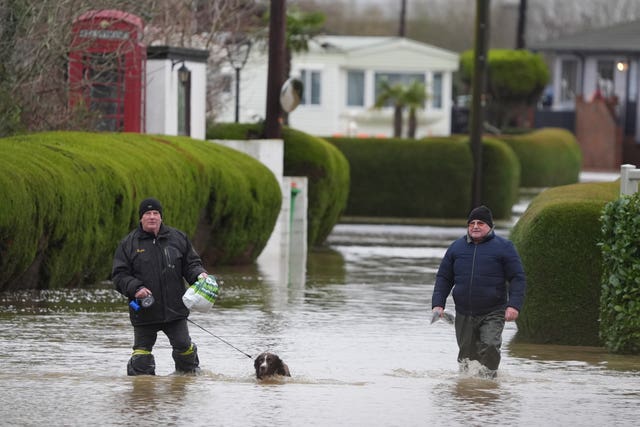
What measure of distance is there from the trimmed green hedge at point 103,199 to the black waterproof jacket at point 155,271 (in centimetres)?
432

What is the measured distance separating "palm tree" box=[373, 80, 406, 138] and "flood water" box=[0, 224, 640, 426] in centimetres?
4239

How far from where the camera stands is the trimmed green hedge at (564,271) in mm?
14508

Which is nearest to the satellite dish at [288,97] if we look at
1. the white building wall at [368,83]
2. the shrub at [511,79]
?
the shrub at [511,79]

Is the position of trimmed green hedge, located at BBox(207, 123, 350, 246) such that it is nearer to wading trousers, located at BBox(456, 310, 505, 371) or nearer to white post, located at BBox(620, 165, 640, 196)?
white post, located at BBox(620, 165, 640, 196)

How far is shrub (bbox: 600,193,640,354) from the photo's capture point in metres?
13.4

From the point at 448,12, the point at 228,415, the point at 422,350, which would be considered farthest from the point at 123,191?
the point at 448,12

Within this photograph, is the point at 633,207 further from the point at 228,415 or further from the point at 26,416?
the point at 26,416

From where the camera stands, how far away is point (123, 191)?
18.3 m

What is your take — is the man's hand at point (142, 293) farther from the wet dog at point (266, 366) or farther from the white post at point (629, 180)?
the white post at point (629, 180)

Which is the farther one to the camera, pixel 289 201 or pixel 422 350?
pixel 289 201

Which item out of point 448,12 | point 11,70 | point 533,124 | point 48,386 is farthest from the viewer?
point 448,12

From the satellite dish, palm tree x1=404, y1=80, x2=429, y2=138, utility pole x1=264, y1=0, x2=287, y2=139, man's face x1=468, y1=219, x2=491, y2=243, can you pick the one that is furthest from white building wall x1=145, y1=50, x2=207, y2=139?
palm tree x1=404, y1=80, x2=429, y2=138

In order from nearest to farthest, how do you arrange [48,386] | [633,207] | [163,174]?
[48,386], [633,207], [163,174]

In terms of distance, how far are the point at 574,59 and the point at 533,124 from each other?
5.37 m
